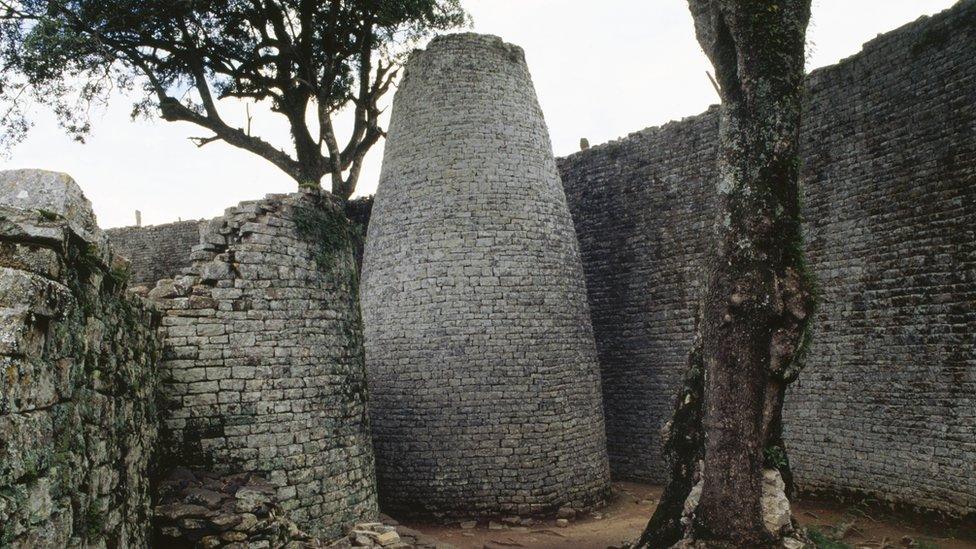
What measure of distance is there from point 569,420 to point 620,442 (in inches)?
112

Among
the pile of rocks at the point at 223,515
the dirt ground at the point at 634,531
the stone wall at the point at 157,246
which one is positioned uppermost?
the stone wall at the point at 157,246

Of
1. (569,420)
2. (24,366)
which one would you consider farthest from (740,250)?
(24,366)

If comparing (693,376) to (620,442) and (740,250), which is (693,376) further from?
(620,442)

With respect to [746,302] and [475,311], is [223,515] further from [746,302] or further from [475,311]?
[475,311]

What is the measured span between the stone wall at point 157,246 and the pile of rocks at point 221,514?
12551mm

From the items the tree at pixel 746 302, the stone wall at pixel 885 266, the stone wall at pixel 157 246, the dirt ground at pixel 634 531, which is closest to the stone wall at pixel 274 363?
the dirt ground at pixel 634 531

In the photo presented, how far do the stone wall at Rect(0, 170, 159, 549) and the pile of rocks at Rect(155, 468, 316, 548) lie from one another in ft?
1.31

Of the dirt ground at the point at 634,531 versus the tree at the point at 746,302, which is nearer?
the tree at the point at 746,302

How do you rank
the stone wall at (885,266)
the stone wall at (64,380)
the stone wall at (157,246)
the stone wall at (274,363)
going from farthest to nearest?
the stone wall at (157,246) → the stone wall at (885,266) → the stone wall at (274,363) → the stone wall at (64,380)

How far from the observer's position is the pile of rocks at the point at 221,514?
5.20 meters

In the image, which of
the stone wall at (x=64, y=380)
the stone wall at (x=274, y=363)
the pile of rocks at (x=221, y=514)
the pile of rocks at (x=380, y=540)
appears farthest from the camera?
the pile of rocks at (x=380, y=540)

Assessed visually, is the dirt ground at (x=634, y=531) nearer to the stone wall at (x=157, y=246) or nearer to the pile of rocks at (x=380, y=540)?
the pile of rocks at (x=380, y=540)

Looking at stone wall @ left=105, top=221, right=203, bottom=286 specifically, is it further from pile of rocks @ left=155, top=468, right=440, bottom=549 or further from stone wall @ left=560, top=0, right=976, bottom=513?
pile of rocks @ left=155, top=468, right=440, bottom=549

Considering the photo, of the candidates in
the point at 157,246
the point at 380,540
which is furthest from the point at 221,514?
the point at 157,246
